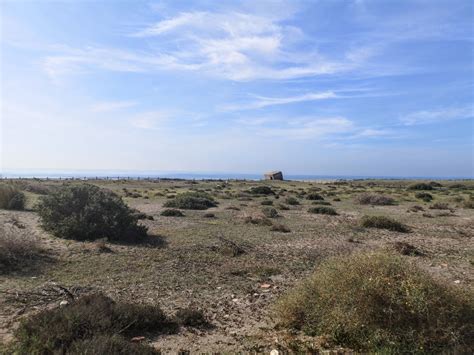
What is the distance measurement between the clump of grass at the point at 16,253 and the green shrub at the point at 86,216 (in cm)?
269

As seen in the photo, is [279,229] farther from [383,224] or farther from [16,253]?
[16,253]

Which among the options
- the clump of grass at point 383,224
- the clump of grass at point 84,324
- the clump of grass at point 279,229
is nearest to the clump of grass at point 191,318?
the clump of grass at point 84,324

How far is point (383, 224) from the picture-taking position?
61.1 ft

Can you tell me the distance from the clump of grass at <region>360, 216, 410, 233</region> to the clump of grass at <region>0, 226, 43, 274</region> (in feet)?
46.9

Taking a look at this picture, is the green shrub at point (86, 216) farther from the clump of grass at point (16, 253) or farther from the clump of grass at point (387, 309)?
the clump of grass at point (387, 309)

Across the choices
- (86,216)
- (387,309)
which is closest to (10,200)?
(86,216)

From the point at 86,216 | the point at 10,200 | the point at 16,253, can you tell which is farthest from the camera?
the point at 10,200

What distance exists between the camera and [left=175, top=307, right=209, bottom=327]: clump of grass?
6.79 meters

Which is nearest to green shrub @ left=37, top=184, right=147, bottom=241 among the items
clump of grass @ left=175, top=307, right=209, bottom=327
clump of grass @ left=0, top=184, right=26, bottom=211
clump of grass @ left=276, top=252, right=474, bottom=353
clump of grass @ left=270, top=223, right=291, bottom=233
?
clump of grass @ left=270, top=223, right=291, bottom=233

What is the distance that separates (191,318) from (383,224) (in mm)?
14065

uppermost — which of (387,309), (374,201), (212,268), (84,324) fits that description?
(387,309)

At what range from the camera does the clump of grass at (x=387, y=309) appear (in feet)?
17.2

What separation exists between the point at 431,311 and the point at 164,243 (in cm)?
995

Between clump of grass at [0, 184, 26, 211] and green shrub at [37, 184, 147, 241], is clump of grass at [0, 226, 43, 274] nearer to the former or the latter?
green shrub at [37, 184, 147, 241]
